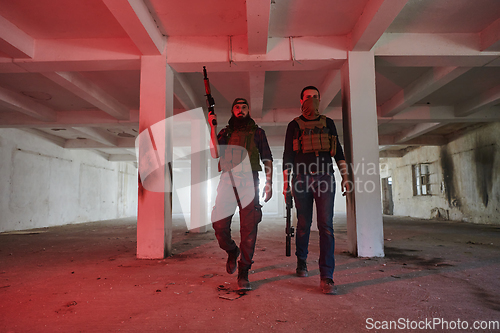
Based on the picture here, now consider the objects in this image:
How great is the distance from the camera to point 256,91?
625 cm

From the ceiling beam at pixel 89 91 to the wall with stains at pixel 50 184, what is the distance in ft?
13.2

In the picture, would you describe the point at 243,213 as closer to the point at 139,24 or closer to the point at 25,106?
the point at 139,24

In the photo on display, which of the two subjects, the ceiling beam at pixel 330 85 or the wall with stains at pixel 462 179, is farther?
the wall with stains at pixel 462 179

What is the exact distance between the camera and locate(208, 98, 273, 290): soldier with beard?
254 cm

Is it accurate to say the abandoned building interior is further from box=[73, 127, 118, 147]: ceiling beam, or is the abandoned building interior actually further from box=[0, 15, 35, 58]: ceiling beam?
box=[73, 127, 118, 147]: ceiling beam

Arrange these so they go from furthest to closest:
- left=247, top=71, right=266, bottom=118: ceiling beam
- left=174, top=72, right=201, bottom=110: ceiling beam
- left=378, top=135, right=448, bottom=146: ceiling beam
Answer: left=378, top=135, right=448, bottom=146: ceiling beam
left=174, top=72, right=201, bottom=110: ceiling beam
left=247, top=71, right=266, bottom=118: ceiling beam

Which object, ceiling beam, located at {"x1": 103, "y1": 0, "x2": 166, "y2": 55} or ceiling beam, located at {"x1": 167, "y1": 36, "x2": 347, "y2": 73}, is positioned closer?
ceiling beam, located at {"x1": 103, "y1": 0, "x2": 166, "y2": 55}

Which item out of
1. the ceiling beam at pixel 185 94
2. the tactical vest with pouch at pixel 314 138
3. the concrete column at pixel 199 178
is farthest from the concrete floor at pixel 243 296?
the concrete column at pixel 199 178

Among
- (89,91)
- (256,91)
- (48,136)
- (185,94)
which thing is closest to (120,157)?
(48,136)

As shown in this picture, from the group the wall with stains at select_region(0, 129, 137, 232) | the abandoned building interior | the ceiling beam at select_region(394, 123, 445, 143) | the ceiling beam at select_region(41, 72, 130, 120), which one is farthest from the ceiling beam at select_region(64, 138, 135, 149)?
the ceiling beam at select_region(394, 123, 445, 143)

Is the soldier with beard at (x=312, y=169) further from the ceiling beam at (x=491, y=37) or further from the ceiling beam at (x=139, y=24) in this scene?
the ceiling beam at (x=491, y=37)

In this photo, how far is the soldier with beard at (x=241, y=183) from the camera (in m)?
2.54

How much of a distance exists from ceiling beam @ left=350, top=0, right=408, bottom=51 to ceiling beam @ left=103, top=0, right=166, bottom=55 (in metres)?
2.79

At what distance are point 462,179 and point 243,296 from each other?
11.6 meters
